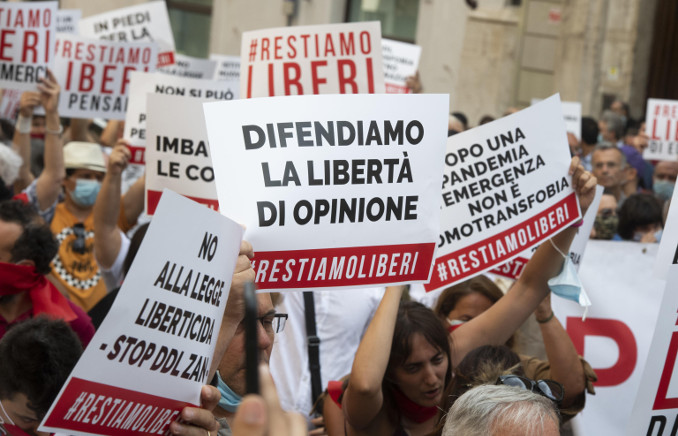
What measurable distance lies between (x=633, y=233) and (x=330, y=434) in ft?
12.5

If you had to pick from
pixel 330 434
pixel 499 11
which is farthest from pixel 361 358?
pixel 499 11

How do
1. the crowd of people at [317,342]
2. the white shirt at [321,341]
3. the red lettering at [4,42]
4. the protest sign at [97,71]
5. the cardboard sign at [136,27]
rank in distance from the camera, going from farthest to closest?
the cardboard sign at [136,27] < the protest sign at [97,71] < the red lettering at [4,42] < the white shirt at [321,341] < the crowd of people at [317,342]

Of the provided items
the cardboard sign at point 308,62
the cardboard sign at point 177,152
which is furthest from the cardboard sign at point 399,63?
the cardboard sign at point 177,152

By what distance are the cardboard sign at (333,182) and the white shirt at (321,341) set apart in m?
0.97

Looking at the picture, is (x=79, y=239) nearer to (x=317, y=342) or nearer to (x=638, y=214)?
(x=317, y=342)

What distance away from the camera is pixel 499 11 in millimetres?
16250

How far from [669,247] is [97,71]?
5.18 m

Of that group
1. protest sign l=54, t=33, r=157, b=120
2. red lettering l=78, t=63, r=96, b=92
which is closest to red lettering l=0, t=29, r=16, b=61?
protest sign l=54, t=33, r=157, b=120

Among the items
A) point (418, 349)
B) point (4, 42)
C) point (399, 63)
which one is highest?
point (399, 63)

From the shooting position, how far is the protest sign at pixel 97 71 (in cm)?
731

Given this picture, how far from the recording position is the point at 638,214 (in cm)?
677

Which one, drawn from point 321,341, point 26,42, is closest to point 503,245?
point 321,341

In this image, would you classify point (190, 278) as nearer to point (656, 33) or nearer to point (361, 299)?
point (361, 299)

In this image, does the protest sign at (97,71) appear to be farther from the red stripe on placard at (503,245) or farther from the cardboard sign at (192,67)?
the red stripe on placard at (503,245)
